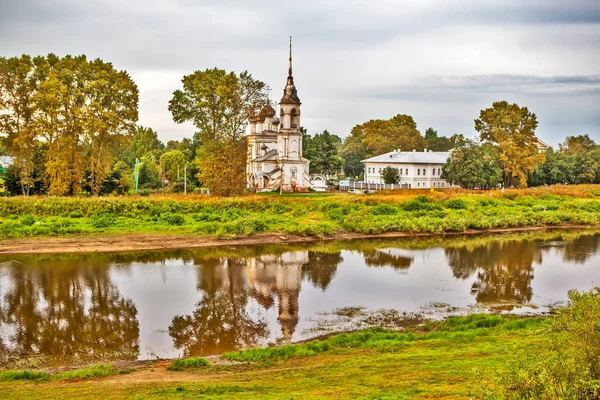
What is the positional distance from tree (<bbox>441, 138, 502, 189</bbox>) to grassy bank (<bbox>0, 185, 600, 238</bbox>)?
1125cm

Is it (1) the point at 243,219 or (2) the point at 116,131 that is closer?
(1) the point at 243,219

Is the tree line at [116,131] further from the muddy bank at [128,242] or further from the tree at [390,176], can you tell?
the muddy bank at [128,242]

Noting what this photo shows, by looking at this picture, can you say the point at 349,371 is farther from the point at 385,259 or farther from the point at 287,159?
the point at 287,159

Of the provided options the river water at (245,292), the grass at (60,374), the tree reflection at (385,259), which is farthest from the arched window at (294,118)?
→ the grass at (60,374)

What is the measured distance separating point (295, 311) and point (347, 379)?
8965mm

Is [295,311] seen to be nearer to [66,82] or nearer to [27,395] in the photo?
[27,395]

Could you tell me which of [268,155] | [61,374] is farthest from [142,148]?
[61,374]

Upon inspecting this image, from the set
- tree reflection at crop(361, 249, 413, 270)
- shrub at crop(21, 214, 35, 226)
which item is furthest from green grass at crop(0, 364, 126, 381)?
shrub at crop(21, 214, 35, 226)

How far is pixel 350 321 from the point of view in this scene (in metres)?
20.3

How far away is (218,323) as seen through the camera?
2030cm

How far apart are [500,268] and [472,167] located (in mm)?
35181

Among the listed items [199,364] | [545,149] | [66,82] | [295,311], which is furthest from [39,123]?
[545,149]

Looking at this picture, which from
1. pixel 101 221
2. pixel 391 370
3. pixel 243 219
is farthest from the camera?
pixel 243 219

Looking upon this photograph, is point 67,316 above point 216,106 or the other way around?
the other way around
